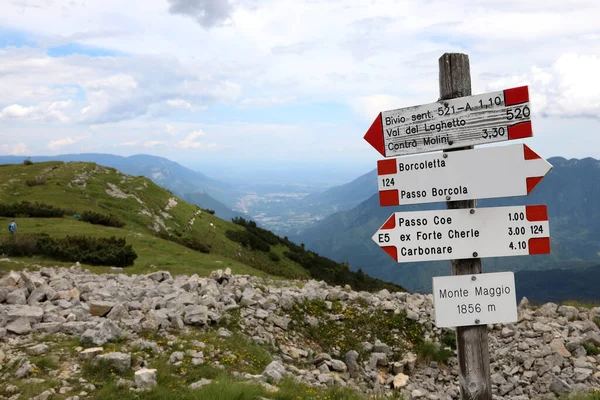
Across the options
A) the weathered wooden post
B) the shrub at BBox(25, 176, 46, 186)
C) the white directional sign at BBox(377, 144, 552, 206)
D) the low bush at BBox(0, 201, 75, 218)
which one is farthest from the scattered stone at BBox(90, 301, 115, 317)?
the shrub at BBox(25, 176, 46, 186)

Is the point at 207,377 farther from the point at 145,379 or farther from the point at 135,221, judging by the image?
the point at 135,221

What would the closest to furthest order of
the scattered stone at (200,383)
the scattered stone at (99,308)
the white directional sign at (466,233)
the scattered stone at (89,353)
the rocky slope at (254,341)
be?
the white directional sign at (466,233), the scattered stone at (200,383), the rocky slope at (254,341), the scattered stone at (89,353), the scattered stone at (99,308)

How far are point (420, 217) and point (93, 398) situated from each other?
5.57 meters

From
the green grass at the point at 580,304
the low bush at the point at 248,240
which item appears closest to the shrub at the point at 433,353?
the green grass at the point at 580,304

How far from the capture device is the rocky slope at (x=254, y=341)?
7262 mm

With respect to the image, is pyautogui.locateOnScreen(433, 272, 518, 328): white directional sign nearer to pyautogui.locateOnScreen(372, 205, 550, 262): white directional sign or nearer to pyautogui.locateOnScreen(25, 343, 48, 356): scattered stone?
pyautogui.locateOnScreen(372, 205, 550, 262): white directional sign

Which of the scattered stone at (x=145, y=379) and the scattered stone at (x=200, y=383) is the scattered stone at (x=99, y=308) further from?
the scattered stone at (x=200, y=383)

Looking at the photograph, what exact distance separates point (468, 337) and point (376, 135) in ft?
9.78

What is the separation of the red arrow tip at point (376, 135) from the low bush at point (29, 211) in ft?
103

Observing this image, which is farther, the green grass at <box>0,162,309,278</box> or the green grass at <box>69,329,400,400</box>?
the green grass at <box>0,162,309,278</box>

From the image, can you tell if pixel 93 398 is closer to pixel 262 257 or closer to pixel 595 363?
pixel 595 363

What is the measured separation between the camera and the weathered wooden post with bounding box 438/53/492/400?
5.36 metres

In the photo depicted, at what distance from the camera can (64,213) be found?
31750 mm

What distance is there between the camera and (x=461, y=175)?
529cm
